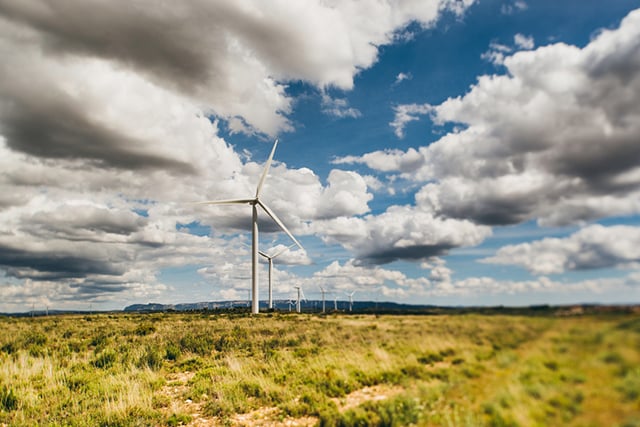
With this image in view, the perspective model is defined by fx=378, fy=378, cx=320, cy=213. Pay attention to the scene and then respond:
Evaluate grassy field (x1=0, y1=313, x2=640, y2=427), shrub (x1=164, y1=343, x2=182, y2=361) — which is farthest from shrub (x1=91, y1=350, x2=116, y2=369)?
shrub (x1=164, y1=343, x2=182, y2=361)

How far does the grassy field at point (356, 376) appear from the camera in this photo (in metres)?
4.12

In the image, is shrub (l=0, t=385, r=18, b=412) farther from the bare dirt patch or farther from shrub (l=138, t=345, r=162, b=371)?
the bare dirt patch

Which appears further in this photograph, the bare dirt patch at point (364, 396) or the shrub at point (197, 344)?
the shrub at point (197, 344)

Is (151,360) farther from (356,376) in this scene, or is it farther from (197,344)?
(356,376)

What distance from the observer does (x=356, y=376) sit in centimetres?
1498

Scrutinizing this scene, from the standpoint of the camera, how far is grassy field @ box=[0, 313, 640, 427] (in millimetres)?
4121

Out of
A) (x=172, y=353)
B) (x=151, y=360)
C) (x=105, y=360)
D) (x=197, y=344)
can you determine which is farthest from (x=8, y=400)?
(x=197, y=344)

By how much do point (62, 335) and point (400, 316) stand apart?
127 feet

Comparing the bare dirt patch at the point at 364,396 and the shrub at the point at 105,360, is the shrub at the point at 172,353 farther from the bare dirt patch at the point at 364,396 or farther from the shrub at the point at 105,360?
the bare dirt patch at the point at 364,396

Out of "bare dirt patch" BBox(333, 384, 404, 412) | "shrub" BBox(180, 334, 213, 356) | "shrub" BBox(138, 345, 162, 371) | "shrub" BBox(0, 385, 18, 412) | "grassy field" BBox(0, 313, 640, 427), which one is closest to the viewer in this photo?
"grassy field" BBox(0, 313, 640, 427)

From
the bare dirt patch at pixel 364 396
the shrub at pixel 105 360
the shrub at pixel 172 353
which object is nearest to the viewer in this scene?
the bare dirt patch at pixel 364 396

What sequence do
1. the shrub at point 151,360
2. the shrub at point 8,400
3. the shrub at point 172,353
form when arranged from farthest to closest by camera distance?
the shrub at point 172,353 < the shrub at point 151,360 < the shrub at point 8,400

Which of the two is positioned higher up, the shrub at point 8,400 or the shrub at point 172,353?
the shrub at point 172,353

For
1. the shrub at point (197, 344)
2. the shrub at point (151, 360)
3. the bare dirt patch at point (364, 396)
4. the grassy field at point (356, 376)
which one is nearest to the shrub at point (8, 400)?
the grassy field at point (356, 376)
